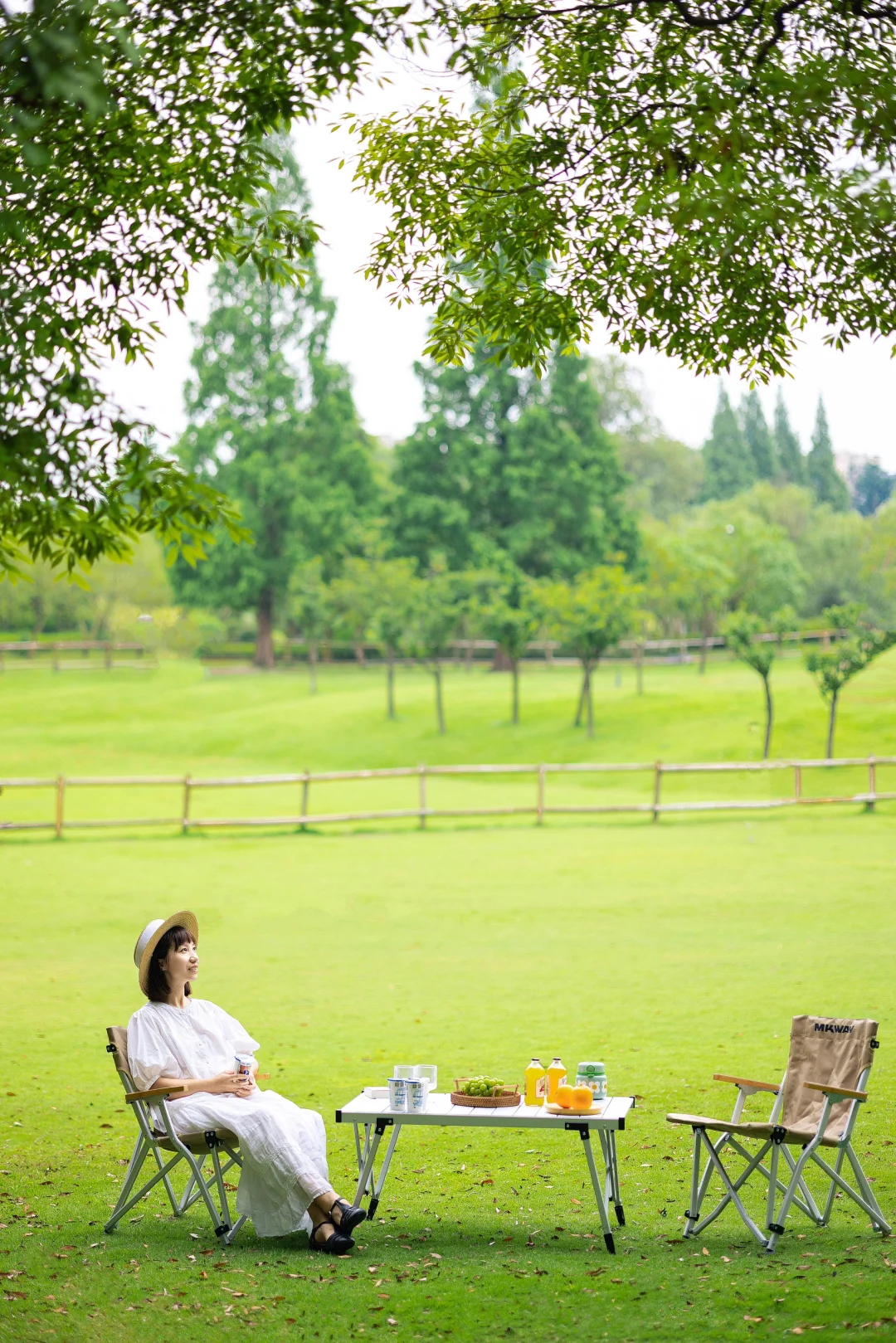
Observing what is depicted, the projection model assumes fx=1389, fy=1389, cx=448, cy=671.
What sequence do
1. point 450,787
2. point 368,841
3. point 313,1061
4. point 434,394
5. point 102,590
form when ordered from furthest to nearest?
point 102,590, point 434,394, point 450,787, point 368,841, point 313,1061

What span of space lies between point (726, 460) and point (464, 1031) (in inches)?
2990

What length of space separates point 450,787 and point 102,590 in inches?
1125

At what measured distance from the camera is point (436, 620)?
35375 mm

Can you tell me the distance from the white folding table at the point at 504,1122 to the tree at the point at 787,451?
79.9m

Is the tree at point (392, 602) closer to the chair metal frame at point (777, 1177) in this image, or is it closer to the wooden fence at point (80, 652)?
the wooden fence at point (80, 652)

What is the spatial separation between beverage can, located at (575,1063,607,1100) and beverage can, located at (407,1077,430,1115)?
0.67 metres

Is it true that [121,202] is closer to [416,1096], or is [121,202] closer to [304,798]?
[416,1096]

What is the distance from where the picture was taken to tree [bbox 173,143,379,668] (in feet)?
160

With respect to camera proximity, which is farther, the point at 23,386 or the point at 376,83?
the point at 376,83

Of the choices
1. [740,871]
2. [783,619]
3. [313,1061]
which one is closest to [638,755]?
[783,619]

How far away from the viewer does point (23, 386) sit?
203 inches

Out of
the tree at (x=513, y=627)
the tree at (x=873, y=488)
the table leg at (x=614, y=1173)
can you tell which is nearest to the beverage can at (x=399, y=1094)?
the table leg at (x=614, y=1173)

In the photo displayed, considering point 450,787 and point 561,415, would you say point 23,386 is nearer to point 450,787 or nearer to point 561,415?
point 450,787

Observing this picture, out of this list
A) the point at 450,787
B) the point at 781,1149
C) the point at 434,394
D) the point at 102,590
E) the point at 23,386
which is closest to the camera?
the point at 23,386
